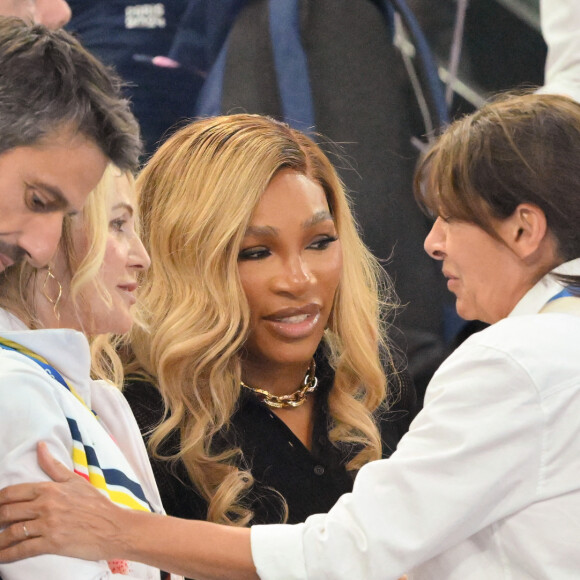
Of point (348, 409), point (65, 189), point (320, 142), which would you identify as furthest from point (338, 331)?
point (65, 189)

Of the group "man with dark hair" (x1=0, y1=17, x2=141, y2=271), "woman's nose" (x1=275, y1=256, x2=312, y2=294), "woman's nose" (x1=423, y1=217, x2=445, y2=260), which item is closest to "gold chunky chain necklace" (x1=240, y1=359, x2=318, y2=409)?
"woman's nose" (x1=275, y1=256, x2=312, y2=294)

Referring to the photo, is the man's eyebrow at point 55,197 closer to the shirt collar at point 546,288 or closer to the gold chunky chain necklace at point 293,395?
the shirt collar at point 546,288

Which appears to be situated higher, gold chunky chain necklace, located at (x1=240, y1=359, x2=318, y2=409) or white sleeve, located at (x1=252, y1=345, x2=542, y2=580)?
white sleeve, located at (x1=252, y1=345, x2=542, y2=580)

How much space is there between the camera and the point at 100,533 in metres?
1.47

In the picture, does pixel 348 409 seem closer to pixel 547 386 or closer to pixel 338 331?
pixel 338 331

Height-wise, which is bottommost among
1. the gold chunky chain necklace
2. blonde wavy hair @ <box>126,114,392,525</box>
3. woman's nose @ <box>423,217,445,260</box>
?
the gold chunky chain necklace

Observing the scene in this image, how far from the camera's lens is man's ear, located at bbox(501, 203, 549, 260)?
5.33 ft

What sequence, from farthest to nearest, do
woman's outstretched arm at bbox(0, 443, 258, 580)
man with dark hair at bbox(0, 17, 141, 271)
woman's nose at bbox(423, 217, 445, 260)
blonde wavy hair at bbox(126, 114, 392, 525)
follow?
blonde wavy hair at bbox(126, 114, 392, 525), woman's nose at bbox(423, 217, 445, 260), woman's outstretched arm at bbox(0, 443, 258, 580), man with dark hair at bbox(0, 17, 141, 271)

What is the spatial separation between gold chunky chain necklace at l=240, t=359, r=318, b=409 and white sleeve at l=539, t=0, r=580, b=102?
0.99 m

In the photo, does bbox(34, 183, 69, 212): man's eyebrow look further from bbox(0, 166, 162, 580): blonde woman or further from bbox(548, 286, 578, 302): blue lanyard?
bbox(548, 286, 578, 302): blue lanyard

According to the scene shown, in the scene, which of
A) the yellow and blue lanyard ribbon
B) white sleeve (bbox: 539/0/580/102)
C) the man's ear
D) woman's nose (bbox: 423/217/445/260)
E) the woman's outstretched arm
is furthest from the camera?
white sleeve (bbox: 539/0/580/102)

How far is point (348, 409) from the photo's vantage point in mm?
2408

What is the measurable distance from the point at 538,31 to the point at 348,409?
1244 millimetres

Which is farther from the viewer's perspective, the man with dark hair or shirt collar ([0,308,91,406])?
shirt collar ([0,308,91,406])
